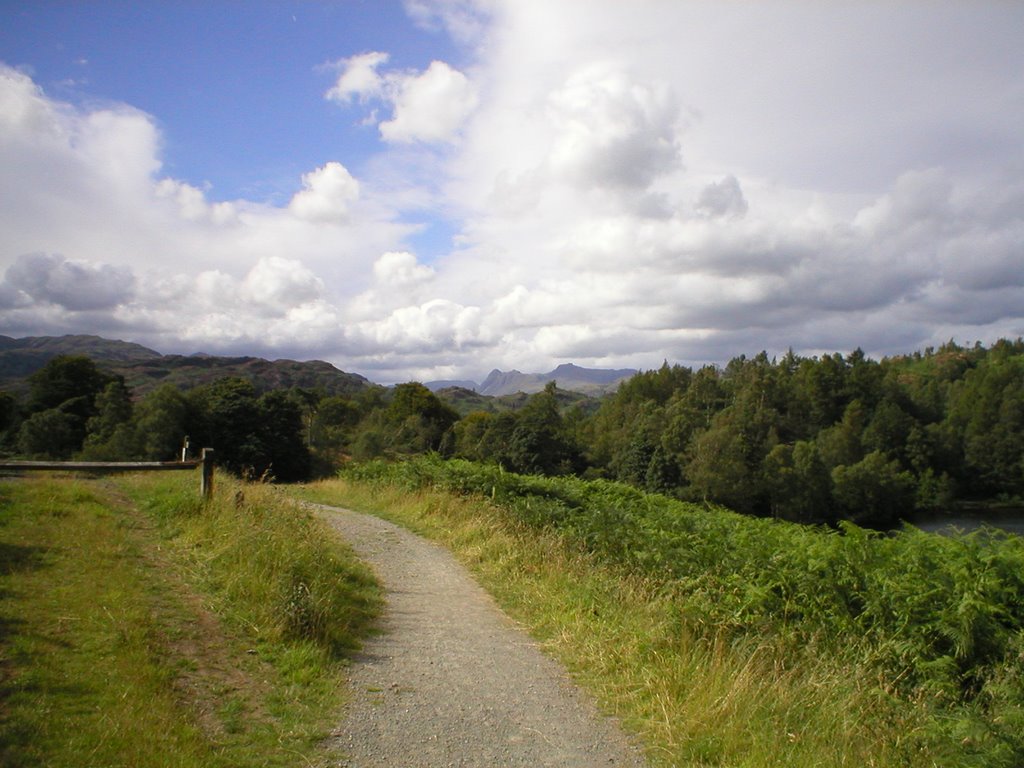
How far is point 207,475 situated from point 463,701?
6.38 m

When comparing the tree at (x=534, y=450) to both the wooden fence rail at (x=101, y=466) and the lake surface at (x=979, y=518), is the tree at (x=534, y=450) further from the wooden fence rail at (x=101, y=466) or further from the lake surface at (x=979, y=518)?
the wooden fence rail at (x=101, y=466)

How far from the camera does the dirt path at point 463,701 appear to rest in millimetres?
4031

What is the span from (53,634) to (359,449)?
47682 millimetres

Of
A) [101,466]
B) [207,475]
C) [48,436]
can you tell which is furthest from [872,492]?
[48,436]

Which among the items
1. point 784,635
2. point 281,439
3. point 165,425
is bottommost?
point 281,439

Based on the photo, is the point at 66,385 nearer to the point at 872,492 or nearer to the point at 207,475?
the point at 207,475

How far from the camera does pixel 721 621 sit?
5.82 m

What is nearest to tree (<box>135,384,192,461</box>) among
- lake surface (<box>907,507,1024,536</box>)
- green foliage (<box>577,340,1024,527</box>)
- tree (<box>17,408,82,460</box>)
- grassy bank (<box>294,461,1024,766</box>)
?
tree (<box>17,408,82,460</box>)

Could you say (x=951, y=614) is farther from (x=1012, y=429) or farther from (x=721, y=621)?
(x=1012, y=429)

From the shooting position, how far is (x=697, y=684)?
15.4 feet

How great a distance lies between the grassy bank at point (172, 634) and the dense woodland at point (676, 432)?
19.2m

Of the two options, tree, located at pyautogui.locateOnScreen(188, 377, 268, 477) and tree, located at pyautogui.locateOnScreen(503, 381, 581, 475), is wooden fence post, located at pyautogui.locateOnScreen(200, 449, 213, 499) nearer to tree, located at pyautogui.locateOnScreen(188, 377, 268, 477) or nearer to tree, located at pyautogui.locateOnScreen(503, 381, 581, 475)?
tree, located at pyautogui.locateOnScreen(188, 377, 268, 477)

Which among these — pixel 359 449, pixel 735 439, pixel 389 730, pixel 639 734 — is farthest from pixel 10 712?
pixel 735 439

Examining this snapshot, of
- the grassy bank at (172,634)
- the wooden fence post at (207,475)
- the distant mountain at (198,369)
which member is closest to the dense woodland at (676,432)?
the wooden fence post at (207,475)
